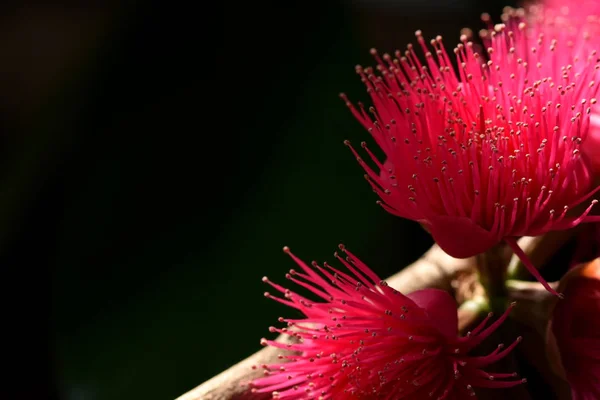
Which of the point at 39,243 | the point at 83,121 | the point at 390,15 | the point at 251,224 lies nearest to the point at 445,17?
the point at 390,15

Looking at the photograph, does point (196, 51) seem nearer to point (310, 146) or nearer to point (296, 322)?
point (310, 146)

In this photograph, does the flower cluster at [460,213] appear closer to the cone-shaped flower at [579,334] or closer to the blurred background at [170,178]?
the cone-shaped flower at [579,334]

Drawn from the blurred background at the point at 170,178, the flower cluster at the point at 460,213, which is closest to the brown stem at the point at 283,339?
the flower cluster at the point at 460,213

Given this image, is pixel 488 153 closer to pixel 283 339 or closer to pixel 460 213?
pixel 460 213

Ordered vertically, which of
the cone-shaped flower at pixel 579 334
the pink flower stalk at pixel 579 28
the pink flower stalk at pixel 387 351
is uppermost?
the pink flower stalk at pixel 579 28

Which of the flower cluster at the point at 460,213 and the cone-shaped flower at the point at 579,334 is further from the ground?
the flower cluster at the point at 460,213

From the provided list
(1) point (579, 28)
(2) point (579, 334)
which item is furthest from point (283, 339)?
(1) point (579, 28)
